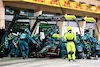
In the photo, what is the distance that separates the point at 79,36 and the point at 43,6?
12.5 m

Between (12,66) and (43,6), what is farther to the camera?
(43,6)

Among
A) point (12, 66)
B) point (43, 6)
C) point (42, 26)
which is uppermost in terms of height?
point (43, 6)

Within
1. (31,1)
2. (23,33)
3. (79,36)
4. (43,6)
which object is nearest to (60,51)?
(79,36)

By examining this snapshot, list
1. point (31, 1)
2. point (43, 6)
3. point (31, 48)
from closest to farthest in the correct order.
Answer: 1. point (31, 48)
2. point (31, 1)
3. point (43, 6)

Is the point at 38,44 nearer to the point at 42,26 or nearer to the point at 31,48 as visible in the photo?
the point at 31,48

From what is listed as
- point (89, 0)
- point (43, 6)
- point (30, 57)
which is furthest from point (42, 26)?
point (30, 57)

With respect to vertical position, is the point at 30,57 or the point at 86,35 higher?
the point at 86,35

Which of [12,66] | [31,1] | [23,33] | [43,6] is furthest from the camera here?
[43,6]

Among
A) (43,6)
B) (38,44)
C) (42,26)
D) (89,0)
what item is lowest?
(38,44)

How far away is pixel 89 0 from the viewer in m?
32.0

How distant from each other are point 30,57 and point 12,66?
12.4 feet

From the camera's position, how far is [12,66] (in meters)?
8.84

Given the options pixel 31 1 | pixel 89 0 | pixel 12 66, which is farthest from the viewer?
pixel 89 0

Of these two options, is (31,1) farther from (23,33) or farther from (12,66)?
(12,66)
